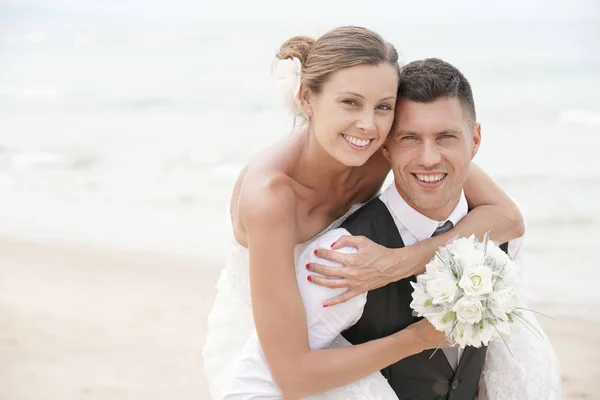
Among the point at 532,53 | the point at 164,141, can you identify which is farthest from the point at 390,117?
the point at 532,53

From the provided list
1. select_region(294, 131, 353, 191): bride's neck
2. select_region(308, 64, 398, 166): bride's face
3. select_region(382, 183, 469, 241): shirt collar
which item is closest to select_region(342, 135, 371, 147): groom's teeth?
select_region(308, 64, 398, 166): bride's face

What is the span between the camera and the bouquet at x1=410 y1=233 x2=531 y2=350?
2988 mm

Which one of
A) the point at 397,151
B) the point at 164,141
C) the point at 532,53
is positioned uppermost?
the point at 397,151

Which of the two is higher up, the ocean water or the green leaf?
the green leaf

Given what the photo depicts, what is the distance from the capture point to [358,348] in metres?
3.24

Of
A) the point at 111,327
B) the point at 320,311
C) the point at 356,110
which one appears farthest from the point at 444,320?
the point at 111,327

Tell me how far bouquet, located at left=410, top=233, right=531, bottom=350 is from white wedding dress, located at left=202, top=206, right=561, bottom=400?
452 mm

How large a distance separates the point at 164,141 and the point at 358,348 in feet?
46.6

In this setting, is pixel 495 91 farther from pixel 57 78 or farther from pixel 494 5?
pixel 57 78

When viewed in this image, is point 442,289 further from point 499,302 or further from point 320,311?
point 320,311

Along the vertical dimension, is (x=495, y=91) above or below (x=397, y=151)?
below

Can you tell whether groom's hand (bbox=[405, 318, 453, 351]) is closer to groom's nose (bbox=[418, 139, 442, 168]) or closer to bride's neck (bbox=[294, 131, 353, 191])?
groom's nose (bbox=[418, 139, 442, 168])

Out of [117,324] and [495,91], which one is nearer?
[117,324]

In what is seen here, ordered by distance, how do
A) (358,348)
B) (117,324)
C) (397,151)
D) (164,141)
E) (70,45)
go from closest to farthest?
(358,348)
(397,151)
(117,324)
(164,141)
(70,45)
